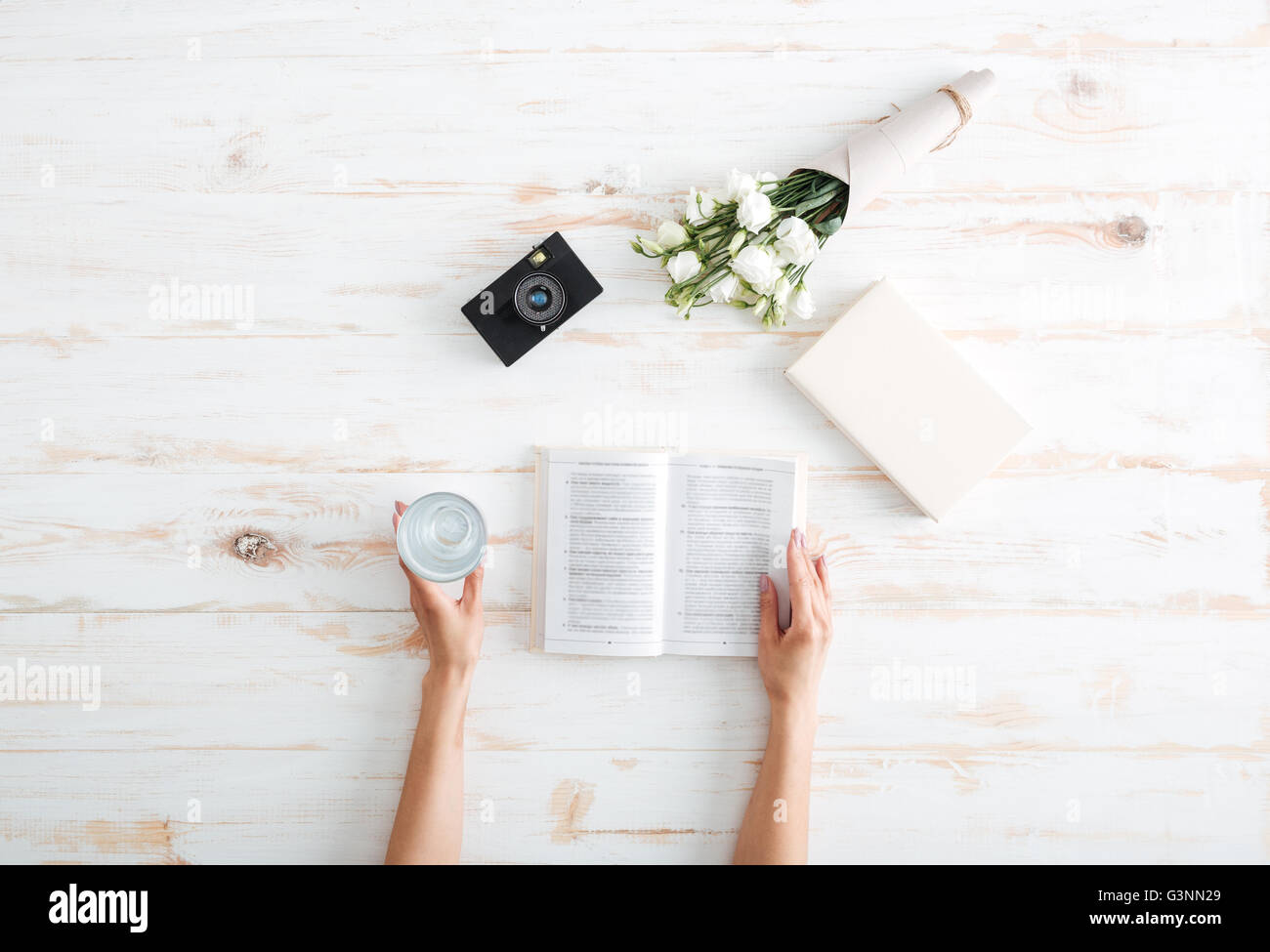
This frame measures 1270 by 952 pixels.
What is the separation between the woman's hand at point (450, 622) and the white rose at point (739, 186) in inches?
22.6

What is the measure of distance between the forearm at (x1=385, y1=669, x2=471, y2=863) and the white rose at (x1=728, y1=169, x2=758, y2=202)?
694mm

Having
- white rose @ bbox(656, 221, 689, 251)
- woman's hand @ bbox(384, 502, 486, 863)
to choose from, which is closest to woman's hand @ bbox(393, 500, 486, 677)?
woman's hand @ bbox(384, 502, 486, 863)

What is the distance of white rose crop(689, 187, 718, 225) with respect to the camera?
98 cm

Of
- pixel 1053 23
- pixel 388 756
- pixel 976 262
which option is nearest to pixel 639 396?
pixel 976 262

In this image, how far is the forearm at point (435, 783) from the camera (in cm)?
103

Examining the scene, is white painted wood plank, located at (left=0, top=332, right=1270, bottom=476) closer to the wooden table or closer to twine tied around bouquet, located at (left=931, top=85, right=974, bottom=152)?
the wooden table

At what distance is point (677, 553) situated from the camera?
1.08 m

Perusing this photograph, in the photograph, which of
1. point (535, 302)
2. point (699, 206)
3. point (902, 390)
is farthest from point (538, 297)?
point (902, 390)

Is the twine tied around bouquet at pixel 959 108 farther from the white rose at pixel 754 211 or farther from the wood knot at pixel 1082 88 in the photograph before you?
the white rose at pixel 754 211

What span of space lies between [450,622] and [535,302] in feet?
1.42

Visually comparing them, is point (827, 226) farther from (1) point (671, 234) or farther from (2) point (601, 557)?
(2) point (601, 557)

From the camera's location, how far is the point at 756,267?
94 centimetres

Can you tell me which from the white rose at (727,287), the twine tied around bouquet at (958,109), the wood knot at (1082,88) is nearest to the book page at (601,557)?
the white rose at (727,287)

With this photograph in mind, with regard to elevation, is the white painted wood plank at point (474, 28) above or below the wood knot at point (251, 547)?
above
